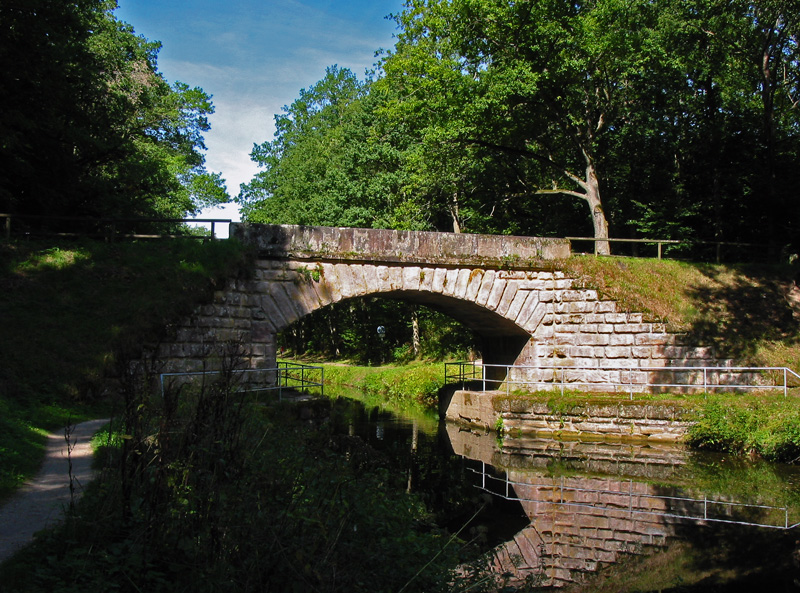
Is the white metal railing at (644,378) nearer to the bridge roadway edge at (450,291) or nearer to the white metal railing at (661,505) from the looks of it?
the bridge roadway edge at (450,291)

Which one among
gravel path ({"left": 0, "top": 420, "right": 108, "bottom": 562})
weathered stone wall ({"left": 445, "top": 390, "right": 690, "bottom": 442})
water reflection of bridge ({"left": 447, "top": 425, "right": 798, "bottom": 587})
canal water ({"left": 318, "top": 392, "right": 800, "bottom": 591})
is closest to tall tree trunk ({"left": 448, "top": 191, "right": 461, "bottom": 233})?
weathered stone wall ({"left": 445, "top": 390, "right": 690, "bottom": 442})

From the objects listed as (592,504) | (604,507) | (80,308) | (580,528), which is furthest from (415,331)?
(580,528)

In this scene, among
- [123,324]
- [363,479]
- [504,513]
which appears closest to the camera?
[363,479]

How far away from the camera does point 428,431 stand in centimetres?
1591

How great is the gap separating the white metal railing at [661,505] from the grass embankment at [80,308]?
238 inches

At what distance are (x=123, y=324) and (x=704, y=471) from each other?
9.55 m

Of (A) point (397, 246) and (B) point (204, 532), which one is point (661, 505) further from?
(A) point (397, 246)

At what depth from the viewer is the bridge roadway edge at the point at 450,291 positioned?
12.5 metres

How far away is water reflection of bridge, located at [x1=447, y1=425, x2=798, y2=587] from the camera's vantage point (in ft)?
22.9

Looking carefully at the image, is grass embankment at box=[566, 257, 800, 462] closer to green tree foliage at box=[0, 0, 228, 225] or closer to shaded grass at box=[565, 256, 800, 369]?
shaded grass at box=[565, 256, 800, 369]

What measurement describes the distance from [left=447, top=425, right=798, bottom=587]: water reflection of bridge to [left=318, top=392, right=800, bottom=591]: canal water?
0.01 metres

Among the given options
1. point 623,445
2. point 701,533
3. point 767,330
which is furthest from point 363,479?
point 767,330

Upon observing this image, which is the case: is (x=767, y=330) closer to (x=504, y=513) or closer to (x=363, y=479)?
(x=504, y=513)

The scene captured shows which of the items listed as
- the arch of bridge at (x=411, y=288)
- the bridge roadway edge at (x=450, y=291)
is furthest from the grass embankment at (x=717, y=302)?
the arch of bridge at (x=411, y=288)
